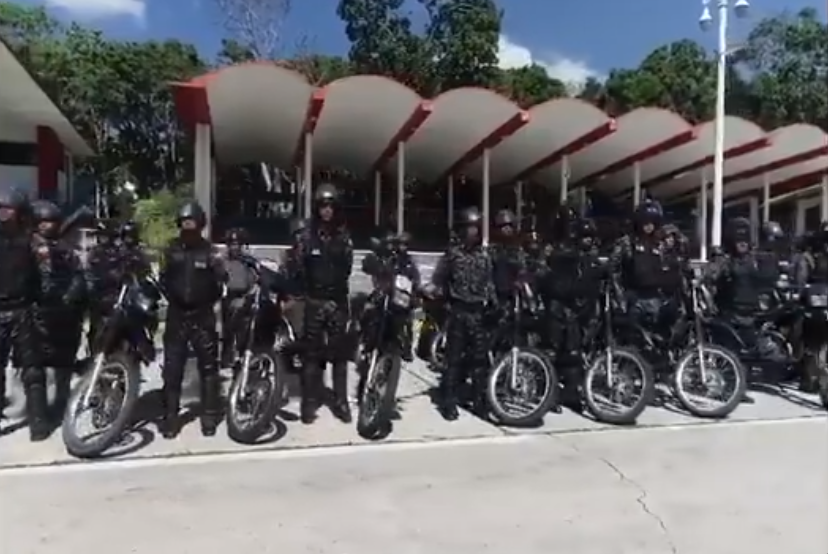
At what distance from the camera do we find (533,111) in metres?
15.5

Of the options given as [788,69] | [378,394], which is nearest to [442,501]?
[378,394]

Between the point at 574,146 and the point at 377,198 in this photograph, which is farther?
the point at 377,198

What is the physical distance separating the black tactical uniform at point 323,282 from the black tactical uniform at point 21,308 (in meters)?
1.78

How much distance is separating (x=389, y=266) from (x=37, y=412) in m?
2.61

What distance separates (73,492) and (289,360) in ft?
6.59

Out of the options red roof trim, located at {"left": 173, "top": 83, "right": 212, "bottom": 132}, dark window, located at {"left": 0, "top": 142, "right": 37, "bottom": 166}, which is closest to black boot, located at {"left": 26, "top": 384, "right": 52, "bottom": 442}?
red roof trim, located at {"left": 173, "top": 83, "right": 212, "bottom": 132}

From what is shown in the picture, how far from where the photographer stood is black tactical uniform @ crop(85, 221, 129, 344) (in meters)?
5.75

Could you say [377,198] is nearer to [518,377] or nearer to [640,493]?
[518,377]

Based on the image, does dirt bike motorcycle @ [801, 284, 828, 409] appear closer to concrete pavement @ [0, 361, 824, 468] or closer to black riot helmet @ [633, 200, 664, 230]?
concrete pavement @ [0, 361, 824, 468]

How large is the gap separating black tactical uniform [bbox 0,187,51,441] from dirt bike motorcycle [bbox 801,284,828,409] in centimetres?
637

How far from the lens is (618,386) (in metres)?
6.54

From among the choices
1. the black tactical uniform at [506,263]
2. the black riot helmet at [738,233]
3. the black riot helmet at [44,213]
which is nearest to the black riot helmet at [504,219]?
the black tactical uniform at [506,263]

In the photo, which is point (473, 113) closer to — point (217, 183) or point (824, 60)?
point (217, 183)

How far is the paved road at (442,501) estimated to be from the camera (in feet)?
12.6
